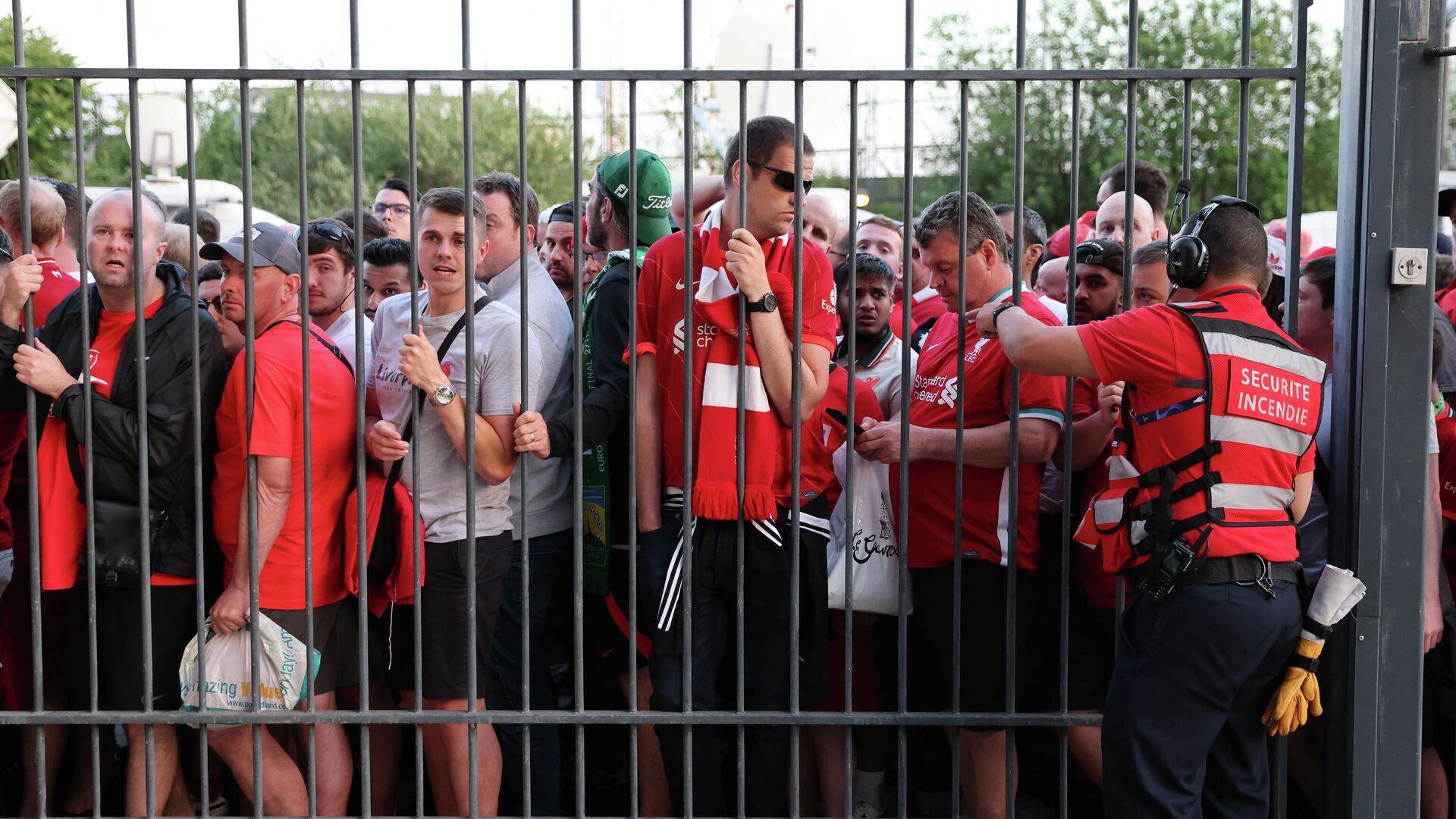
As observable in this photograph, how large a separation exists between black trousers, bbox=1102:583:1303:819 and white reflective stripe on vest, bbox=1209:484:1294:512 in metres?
0.20

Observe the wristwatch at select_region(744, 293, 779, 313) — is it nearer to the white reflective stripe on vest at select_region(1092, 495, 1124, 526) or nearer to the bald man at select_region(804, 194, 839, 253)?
the white reflective stripe on vest at select_region(1092, 495, 1124, 526)

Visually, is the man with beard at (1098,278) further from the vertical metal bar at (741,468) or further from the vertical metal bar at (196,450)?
the vertical metal bar at (196,450)

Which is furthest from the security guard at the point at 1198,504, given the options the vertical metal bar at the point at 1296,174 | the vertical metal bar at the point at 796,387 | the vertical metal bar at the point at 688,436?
the vertical metal bar at the point at 688,436

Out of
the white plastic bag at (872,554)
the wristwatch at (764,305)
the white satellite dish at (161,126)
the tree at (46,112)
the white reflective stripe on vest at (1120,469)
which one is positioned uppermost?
the tree at (46,112)

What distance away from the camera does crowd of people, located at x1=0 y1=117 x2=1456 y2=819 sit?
363 centimetres

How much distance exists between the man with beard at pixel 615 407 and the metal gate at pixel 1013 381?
10.3 inches

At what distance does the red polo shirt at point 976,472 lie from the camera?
13.2ft

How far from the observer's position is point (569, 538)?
4.48 meters

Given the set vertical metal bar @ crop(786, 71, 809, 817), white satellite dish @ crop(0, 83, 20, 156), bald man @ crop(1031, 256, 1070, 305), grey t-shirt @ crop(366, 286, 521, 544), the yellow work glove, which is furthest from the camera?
bald man @ crop(1031, 256, 1070, 305)

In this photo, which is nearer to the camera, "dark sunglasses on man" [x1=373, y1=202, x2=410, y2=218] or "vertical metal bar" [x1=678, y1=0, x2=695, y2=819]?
"vertical metal bar" [x1=678, y1=0, x2=695, y2=819]

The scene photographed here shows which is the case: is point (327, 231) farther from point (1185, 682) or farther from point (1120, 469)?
point (1185, 682)

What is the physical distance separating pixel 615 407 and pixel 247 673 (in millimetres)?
1297

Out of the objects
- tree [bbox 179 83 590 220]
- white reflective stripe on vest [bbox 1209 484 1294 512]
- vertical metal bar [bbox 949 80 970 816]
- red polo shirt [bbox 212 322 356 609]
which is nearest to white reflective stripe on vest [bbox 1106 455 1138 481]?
white reflective stripe on vest [bbox 1209 484 1294 512]

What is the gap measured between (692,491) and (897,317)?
238 cm
